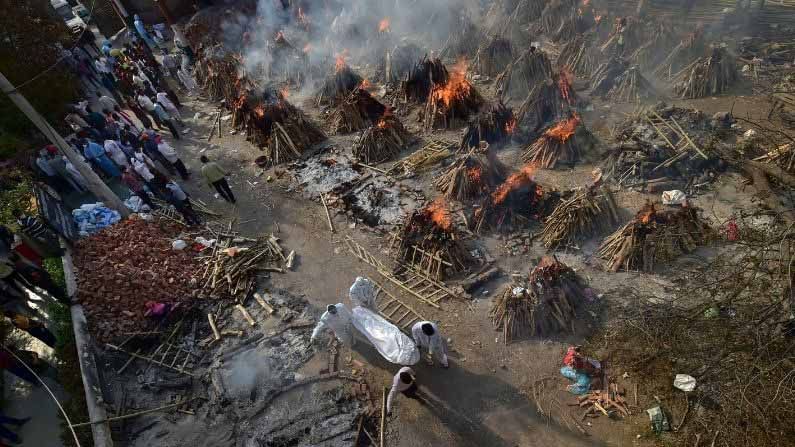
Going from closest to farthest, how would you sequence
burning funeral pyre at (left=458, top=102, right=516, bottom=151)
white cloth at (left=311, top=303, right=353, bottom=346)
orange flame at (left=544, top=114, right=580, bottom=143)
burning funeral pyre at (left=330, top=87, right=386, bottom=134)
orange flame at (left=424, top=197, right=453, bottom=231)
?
white cloth at (left=311, top=303, right=353, bottom=346)
orange flame at (left=424, top=197, right=453, bottom=231)
orange flame at (left=544, top=114, right=580, bottom=143)
burning funeral pyre at (left=458, top=102, right=516, bottom=151)
burning funeral pyre at (left=330, top=87, right=386, bottom=134)

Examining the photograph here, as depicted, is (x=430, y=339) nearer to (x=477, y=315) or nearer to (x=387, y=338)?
(x=387, y=338)

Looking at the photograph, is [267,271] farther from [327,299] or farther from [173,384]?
[173,384]

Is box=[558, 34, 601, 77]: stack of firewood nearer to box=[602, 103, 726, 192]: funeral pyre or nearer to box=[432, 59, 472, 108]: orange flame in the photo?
box=[602, 103, 726, 192]: funeral pyre

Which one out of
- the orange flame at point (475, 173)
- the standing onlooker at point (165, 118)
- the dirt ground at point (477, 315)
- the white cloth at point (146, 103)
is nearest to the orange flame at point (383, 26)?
the dirt ground at point (477, 315)

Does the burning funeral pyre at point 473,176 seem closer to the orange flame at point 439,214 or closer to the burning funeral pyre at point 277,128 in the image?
the orange flame at point 439,214

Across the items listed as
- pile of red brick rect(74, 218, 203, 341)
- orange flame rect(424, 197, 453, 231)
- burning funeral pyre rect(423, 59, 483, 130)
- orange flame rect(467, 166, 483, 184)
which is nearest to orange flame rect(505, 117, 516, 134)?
burning funeral pyre rect(423, 59, 483, 130)

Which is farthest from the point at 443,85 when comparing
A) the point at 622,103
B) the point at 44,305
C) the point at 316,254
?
the point at 44,305
